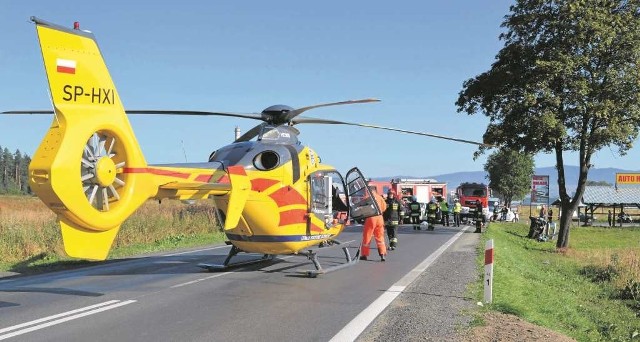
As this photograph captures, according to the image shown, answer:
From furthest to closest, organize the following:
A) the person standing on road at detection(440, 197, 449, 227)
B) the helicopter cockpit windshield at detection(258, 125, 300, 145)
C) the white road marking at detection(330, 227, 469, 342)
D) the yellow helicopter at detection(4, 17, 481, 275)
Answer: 1. the person standing on road at detection(440, 197, 449, 227)
2. the helicopter cockpit windshield at detection(258, 125, 300, 145)
3. the white road marking at detection(330, 227, 469, 342)
4. the yellow helicopter at detection(4, 17, 481, 275)

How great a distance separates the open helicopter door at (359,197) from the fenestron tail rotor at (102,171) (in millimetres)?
7378

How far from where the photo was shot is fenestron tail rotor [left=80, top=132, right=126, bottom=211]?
672 cm

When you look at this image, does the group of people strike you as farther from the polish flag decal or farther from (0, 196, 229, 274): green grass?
the polish flag decal

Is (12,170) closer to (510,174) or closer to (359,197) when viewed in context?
(510,174)

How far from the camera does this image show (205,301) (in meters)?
9.02

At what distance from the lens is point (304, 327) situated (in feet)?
23.9

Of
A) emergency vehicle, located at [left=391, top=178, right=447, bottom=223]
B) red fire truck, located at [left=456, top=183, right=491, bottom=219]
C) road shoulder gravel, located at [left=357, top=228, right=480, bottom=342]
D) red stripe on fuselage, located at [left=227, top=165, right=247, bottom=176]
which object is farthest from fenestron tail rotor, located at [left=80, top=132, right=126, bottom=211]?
red fire truck, located at [left=456, top=183, right=491, bottom=219]

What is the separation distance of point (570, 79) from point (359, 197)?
12.8 metres

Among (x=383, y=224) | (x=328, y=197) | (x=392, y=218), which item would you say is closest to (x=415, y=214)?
(x=392, y=218)

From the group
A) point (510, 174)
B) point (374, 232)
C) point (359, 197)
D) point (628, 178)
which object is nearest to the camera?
point (359, 197)

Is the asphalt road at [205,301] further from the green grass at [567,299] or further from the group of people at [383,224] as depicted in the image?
the green grass at [567,299]

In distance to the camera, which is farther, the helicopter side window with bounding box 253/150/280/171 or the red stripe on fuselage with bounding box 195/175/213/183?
the helicopter side window with bounding box 253/150/280/171

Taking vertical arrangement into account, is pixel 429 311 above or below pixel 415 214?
below

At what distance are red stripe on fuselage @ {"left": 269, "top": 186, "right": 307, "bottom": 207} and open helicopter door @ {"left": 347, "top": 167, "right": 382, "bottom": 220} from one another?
2.63m
